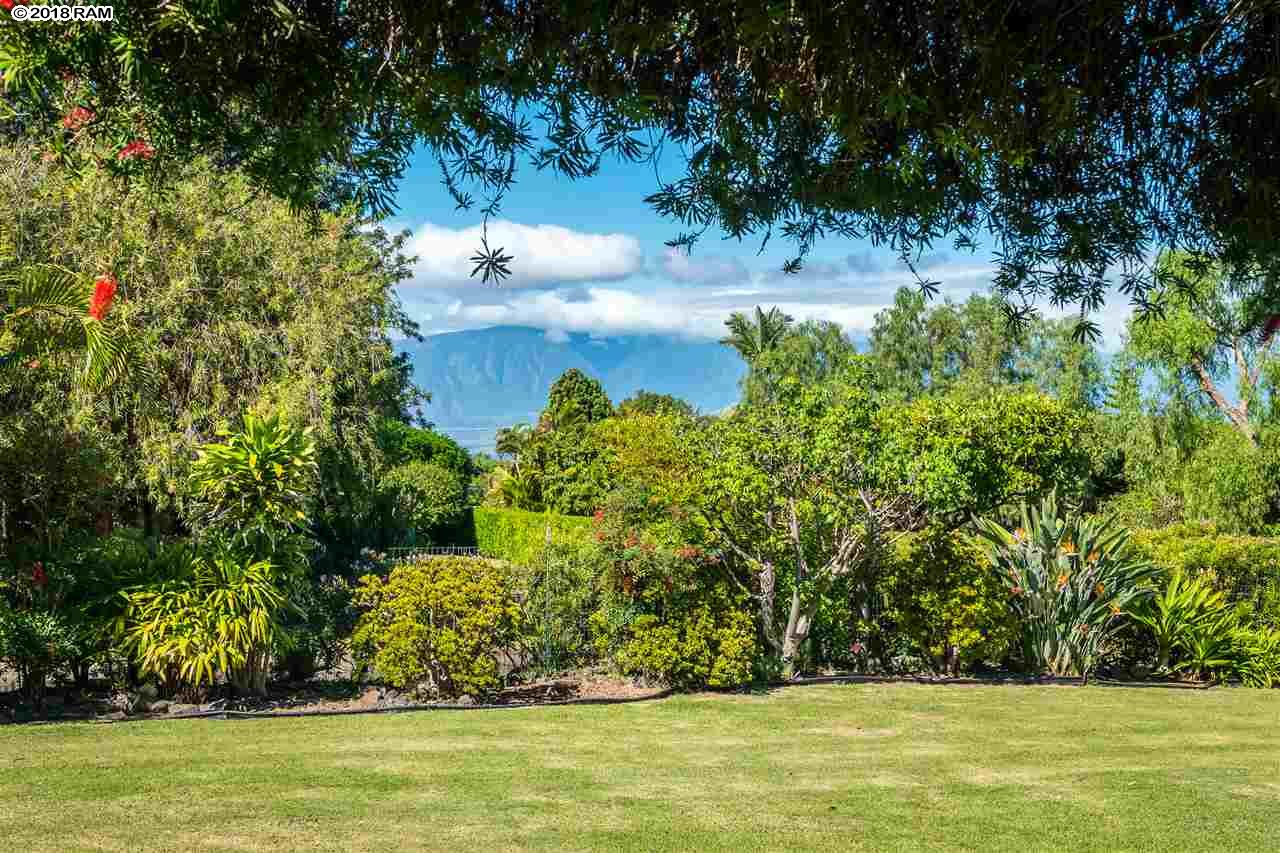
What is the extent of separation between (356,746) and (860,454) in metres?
5.30

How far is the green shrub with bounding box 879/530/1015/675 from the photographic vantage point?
11492 millimetres

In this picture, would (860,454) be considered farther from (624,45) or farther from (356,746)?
(624,45)

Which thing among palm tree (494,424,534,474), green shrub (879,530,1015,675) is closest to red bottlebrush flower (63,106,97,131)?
green shrub (879,530,1015,675)

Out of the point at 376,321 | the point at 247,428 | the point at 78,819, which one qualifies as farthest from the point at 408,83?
the point at 376,321

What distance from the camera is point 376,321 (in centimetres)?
1780

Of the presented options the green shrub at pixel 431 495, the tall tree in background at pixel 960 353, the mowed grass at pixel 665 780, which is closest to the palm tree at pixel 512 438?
the green shrub at pixel 431 495

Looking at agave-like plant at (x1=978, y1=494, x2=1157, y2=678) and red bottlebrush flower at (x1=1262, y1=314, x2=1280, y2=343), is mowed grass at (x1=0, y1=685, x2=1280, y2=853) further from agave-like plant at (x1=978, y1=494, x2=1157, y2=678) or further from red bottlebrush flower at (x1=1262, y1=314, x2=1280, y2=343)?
red bottlebrush flower at (x1=1262, y1=314, x2=1280, y2=343)

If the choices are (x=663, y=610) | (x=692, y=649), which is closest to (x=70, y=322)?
(x=663, y=610)

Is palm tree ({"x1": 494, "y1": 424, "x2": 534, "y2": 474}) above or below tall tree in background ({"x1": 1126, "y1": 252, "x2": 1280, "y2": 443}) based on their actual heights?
above

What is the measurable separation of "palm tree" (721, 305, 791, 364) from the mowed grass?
50.9 m

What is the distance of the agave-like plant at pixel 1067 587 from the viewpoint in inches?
467

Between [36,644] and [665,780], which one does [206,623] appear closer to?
[36,644]

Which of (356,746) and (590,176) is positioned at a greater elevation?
(590,176)

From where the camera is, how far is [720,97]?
144 inches
